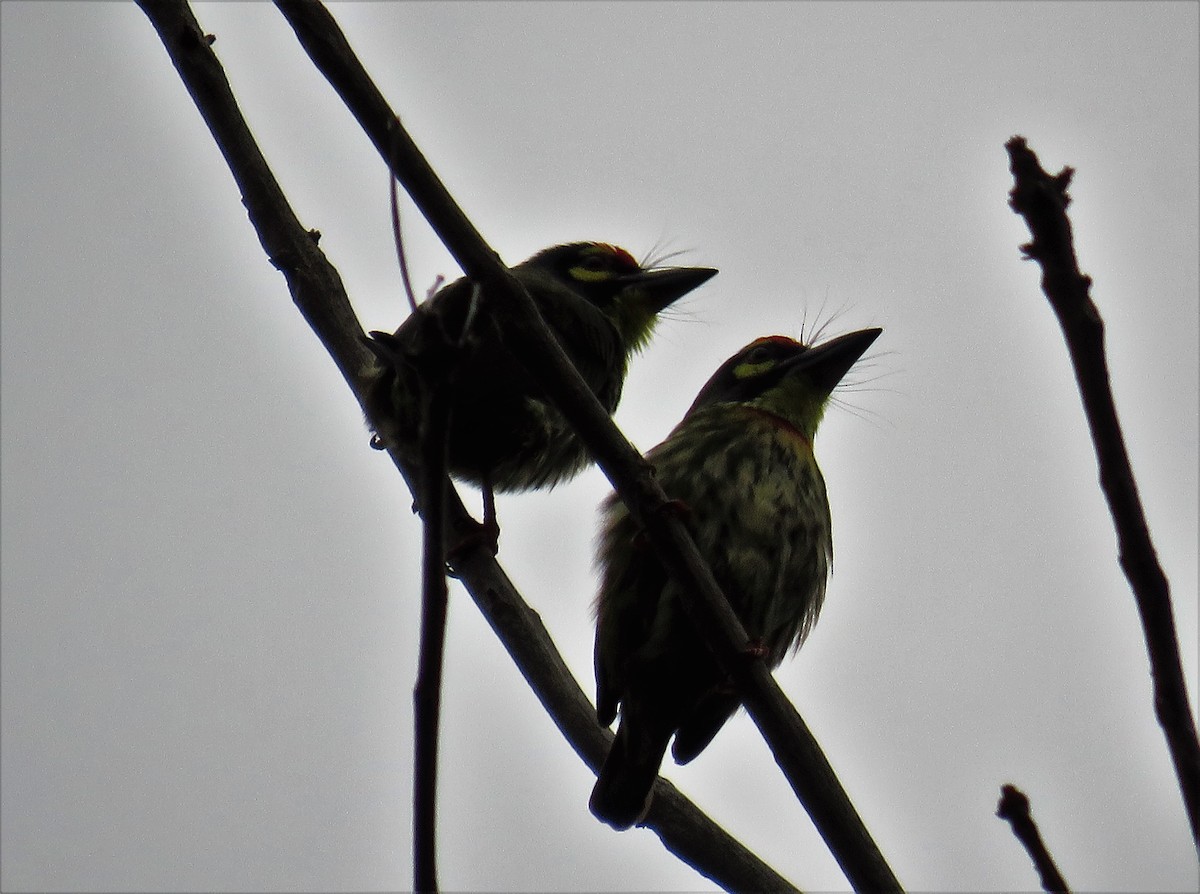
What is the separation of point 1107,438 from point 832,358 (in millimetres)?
3802

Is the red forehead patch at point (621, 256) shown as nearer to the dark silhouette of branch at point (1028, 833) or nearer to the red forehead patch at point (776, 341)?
the red forehead patch at point (776, 341)

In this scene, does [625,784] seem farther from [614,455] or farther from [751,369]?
[751,369]

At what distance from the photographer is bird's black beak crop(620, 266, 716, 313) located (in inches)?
223

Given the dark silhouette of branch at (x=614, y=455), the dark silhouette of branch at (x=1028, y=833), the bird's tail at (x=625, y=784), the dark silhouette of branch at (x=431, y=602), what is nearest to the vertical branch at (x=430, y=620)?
the dark silhouette of branch at (x=431, y=602)

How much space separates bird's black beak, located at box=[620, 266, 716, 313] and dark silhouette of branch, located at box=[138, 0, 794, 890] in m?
1.55

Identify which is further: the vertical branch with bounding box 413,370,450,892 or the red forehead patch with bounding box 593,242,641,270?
the red forehead patch with bounding box 593,242,641,270

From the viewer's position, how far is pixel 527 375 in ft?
11.3

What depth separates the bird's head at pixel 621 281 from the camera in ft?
18.4

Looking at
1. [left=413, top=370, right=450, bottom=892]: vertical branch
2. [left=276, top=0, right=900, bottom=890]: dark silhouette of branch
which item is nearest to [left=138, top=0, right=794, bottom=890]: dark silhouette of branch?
[left=276, top=0, right=900, bottom=890]: dark silhouette of branch

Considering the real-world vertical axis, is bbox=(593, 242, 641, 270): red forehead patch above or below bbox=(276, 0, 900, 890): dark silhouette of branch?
above

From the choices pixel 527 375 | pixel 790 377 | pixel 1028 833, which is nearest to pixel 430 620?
pixel 1028 833

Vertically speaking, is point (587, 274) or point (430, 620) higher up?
point (587, 274)

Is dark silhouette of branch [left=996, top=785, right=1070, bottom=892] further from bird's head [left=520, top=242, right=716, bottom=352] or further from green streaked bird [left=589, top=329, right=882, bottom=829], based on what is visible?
bird's head [left=520, top=242, right=716, bottom=352]

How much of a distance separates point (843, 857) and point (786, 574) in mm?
1565
